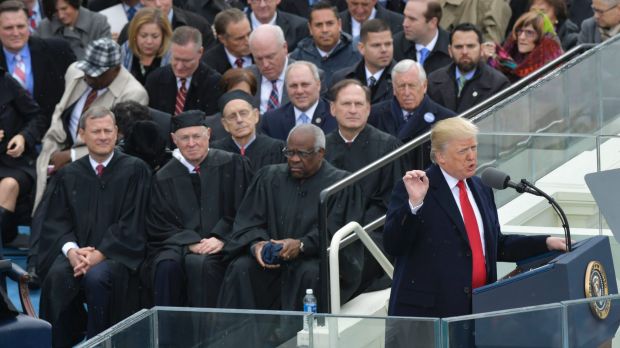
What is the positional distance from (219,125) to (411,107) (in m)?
1.52

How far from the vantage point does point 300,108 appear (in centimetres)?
1075

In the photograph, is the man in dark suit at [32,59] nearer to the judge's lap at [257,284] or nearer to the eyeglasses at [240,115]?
the eyeglasses at [240,115]

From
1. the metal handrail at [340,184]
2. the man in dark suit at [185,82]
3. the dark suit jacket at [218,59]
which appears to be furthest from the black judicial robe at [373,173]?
the dark suit jacket at [218,59]

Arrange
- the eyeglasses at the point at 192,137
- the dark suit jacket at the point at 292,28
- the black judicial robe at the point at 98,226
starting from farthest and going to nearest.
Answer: the dark suit jacket at the point at 292,28, the eyeglasses at the point at 192,137, the black judicial robe at the point at 98,226

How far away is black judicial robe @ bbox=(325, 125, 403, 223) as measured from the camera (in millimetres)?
9656

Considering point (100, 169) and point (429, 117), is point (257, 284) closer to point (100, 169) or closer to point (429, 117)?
point (100, 169)

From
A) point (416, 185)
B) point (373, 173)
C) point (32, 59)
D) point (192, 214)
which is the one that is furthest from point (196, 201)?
point (416, 185)

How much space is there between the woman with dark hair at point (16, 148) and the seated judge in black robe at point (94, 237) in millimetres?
1270

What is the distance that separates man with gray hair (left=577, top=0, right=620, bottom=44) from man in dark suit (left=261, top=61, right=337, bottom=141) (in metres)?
2.71

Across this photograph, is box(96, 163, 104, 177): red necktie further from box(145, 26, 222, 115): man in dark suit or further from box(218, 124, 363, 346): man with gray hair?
box(145, 26, 222, 115): man in dark suit

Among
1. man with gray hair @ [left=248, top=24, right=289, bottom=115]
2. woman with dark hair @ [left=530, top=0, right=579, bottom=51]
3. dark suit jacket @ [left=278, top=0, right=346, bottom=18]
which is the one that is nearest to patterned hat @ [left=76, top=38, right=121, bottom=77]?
man with gray hair @ [left=248, top=24, right=289, bottom=115]

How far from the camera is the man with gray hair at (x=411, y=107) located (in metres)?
10.4

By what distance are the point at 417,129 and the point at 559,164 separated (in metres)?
1.48

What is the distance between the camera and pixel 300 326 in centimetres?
588
